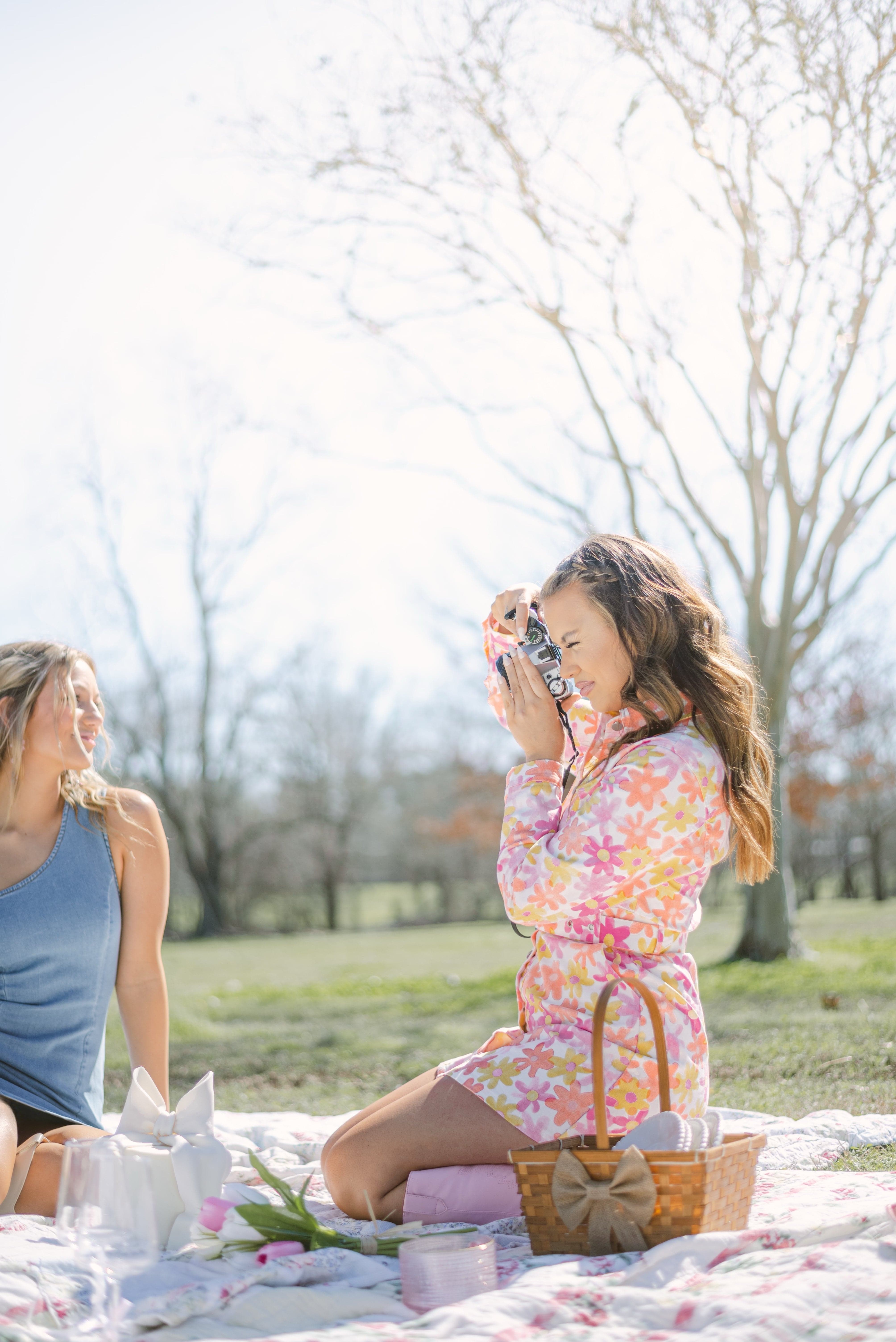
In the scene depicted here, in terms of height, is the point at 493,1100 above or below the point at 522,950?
above

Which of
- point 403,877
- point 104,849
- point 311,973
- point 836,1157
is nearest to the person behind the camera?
point 836,1157

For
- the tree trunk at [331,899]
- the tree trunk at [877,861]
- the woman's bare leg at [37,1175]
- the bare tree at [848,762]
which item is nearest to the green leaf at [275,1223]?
the woman's bare leg at [37,1175]

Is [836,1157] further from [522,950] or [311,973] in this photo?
[522,950]

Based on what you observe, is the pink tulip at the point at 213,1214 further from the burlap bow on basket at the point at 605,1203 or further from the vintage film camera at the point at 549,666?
the vintage film camera at the point at 549,666

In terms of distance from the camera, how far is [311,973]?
11.4 meters

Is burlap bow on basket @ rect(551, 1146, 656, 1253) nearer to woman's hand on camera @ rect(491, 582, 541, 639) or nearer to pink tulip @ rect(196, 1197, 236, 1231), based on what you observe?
pink tulip @ rect(196, 1197, 236, 1231)

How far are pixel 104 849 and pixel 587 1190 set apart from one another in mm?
1599

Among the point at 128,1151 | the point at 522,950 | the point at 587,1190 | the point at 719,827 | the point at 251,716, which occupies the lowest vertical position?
the point at 522,950

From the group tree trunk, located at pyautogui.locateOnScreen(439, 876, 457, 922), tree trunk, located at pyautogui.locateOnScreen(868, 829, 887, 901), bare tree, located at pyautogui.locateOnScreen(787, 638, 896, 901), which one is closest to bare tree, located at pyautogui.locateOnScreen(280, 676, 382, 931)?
tree trunk, located at pyautogui.locateOnScreen(439, 876, 457, 922)

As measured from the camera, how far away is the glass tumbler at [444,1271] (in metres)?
1.79

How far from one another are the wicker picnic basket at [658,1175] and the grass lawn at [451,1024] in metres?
0.91

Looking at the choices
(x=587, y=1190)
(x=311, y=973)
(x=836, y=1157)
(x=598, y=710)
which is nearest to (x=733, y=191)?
(x=598, y=710)

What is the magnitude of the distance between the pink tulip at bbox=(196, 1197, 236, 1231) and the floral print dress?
515 millimetres

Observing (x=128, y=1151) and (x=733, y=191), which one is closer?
(x=128, y=1151)
